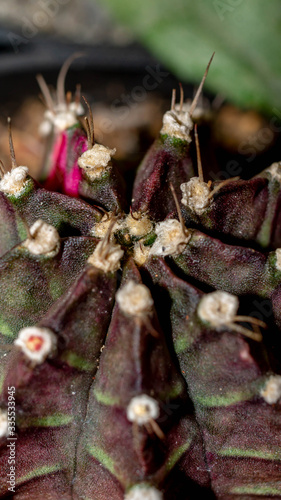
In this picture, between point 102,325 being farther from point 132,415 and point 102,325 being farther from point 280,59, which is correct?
point 280,59

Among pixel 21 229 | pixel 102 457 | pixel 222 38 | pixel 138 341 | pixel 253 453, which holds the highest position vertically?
pixel 222 38

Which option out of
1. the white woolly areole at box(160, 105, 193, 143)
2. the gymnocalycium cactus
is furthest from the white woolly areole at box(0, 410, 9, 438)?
the white woolly areole at box(160, 105, 193, 143)

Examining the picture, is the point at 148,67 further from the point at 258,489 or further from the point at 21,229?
the point at 258,489

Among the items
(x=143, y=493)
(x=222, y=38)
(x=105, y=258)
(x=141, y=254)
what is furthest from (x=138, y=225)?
(x=222, y=38)

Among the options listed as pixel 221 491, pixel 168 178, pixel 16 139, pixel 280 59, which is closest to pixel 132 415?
pixel 221 491

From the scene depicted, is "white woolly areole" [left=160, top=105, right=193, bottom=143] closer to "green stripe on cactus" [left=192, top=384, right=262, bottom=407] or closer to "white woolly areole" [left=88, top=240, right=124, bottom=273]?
"white woolly areole" [left=88, top=240, right=124, bottom=273]

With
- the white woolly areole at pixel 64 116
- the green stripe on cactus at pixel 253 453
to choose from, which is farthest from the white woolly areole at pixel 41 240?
the green stripe on cactus at pixel 253 453
